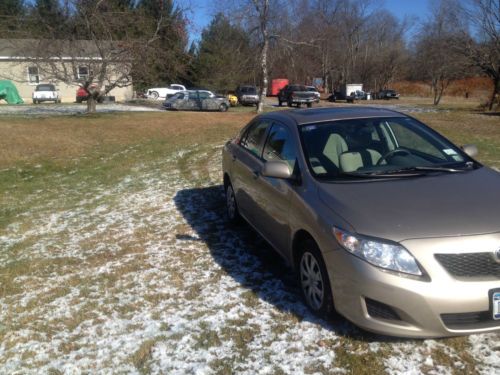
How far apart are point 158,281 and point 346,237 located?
2.09 metres

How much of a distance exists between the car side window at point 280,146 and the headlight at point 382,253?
118 centimetres

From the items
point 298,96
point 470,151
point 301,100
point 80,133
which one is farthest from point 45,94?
point 470,151

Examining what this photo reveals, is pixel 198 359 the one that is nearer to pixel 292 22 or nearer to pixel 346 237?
pixel 346 237

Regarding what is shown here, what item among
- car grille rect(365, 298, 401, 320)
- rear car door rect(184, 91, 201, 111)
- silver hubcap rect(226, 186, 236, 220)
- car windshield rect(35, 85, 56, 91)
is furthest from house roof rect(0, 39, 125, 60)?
car grille rect(365, 298, 401, 320)

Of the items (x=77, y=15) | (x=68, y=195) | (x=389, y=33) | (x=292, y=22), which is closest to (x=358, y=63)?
(x=389, y=33)

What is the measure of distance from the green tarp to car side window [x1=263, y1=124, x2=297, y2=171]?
37.6 metres

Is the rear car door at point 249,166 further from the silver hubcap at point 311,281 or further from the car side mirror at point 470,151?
the car side mirror at point 470,151

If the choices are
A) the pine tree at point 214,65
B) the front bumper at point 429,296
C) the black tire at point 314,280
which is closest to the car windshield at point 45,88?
the pine tree at point 214,65

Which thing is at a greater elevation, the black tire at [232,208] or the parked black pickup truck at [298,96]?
the parked black pickup truck at [298,96]

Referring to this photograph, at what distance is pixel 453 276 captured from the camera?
2.76 m

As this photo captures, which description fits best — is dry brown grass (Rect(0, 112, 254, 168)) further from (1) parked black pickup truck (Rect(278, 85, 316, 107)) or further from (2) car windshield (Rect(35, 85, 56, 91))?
(2) car windshield (Rect(35, 85, 56, 91))

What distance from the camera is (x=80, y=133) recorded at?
1691 cm

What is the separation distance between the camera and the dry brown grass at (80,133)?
13047 mm

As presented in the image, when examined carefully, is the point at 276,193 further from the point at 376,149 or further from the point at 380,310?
the point at 380,310
